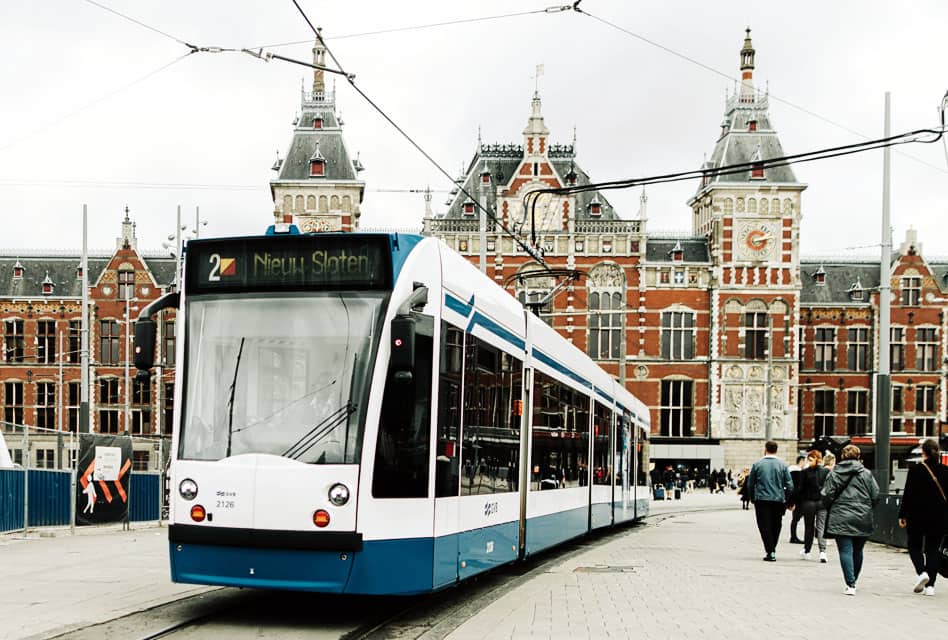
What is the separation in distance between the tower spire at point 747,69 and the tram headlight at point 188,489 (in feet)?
170

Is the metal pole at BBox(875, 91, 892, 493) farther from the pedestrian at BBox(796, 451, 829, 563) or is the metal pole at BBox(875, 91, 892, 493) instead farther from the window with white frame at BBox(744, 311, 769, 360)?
the window with white frame at BBox(744, 311, 769, 360)

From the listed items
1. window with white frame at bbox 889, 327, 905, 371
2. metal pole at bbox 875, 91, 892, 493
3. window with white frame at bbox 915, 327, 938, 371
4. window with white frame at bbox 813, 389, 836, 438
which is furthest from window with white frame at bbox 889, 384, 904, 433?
metal pole at bbox 875, 91, 892, 493

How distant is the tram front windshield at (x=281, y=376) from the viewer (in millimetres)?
7418

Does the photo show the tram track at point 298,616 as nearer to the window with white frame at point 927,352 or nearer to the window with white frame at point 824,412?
the window with white frame at point 824,412

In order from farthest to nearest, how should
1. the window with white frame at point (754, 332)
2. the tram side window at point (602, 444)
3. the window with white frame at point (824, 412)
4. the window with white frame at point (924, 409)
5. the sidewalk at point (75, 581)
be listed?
1. the window with white frame at point (824, 412)
2. the window with white frame at point (924, 409)
3. the window with white frame at point (754, 332)
4. the tram side window at point (602, 444)
5. the sidewalk at point (75, 581)

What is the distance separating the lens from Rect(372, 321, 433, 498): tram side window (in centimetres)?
747

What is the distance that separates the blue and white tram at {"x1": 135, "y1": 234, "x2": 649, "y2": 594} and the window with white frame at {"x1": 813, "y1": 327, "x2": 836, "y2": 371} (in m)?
50.8

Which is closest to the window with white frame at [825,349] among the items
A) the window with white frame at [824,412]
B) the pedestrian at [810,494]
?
the window with white frame at [824,412]

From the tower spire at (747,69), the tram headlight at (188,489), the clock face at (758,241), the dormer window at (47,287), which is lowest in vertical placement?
the tram headlight at (188,489)

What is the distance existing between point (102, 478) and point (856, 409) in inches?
1810

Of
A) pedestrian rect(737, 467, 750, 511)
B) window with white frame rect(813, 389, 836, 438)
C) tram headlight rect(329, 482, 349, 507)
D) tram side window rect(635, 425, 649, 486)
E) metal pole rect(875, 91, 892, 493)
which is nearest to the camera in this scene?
tram headlight rect(329, 482, 349, 507)

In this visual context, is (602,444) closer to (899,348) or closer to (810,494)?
(810,494)

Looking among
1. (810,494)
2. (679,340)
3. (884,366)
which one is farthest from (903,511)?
(679,340)

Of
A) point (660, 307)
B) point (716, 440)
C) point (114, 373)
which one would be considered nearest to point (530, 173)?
point (660, 307)
